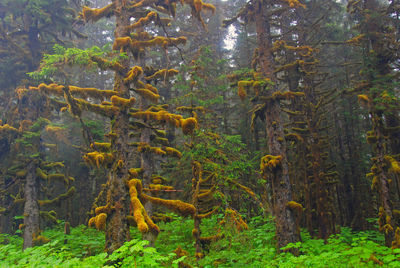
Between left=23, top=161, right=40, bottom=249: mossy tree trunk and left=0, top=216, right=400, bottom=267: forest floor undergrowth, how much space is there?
3.24 feet

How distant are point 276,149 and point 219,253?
15.4 ft

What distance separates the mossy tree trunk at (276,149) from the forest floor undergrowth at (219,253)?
30.1 inches

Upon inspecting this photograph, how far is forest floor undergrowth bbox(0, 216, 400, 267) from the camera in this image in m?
5.35

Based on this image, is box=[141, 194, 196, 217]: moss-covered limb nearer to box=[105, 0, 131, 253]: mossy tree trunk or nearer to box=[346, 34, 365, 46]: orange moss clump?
box=[105, 0, 131, 253]: mossy tree trunk

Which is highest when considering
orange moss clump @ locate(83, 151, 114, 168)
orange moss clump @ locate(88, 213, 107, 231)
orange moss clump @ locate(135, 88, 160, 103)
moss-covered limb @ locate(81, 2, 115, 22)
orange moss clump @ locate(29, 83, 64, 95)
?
moss-covered limb @ locate(81, 2, 115, 22)

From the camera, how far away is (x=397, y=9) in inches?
503

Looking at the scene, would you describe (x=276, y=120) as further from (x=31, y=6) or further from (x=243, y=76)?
(x=31, y=6)

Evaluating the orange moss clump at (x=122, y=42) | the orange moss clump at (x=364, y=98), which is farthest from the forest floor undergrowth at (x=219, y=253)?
the orange moss clump at (x=122, y=42)

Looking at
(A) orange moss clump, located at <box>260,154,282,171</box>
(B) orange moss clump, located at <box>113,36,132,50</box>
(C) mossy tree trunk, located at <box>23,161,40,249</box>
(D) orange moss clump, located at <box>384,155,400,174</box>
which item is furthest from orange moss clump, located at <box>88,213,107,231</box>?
(D) orange moss clump, located at <box>384,155,400,174</box>

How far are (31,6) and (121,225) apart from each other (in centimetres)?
1336

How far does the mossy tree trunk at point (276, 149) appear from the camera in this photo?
10070 mm

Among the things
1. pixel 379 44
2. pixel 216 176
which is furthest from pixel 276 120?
pixel 379 44

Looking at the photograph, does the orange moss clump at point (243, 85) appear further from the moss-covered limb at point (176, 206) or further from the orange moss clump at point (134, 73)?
the moss-covered limb at point (176, 206)

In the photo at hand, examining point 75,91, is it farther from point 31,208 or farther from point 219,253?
point 31,208
